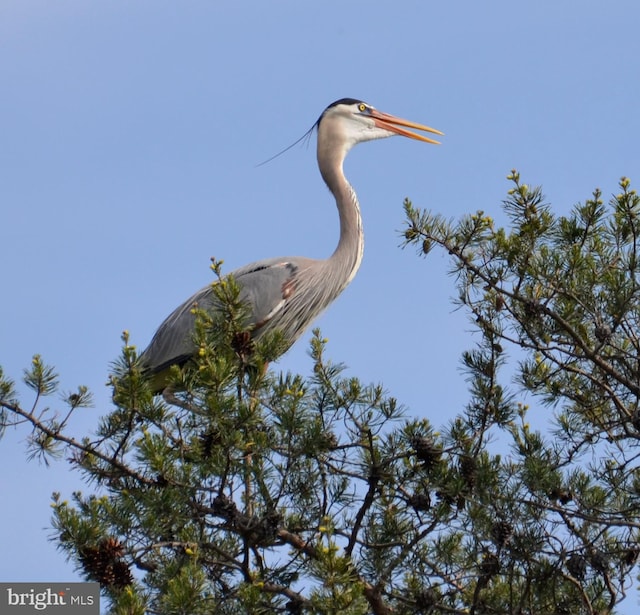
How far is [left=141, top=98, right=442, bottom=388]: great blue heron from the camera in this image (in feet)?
22.9

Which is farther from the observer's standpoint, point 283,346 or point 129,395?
point 283,346

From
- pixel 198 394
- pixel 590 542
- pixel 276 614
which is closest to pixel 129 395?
pixel 198 394

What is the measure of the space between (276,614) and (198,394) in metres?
0.96

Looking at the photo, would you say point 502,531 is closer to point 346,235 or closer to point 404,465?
point 404,465

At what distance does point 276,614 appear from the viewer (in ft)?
14.0

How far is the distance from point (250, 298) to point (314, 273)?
731 mm

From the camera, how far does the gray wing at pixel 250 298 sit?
6.89 metres

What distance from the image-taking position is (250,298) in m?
6.73

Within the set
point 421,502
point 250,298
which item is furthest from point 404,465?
point 250,298

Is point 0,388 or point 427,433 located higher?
point 0,388

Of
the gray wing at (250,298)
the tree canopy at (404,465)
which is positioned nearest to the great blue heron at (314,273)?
the gray wing at (250,298)

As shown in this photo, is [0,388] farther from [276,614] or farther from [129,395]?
[276,614]

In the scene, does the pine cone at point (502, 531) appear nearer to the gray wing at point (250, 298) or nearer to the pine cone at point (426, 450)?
the pine cone at point (426, 450)

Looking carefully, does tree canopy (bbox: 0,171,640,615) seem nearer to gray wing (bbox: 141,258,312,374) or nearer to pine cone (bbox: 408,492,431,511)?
pine cone (bbox: 408,492,431,511)
